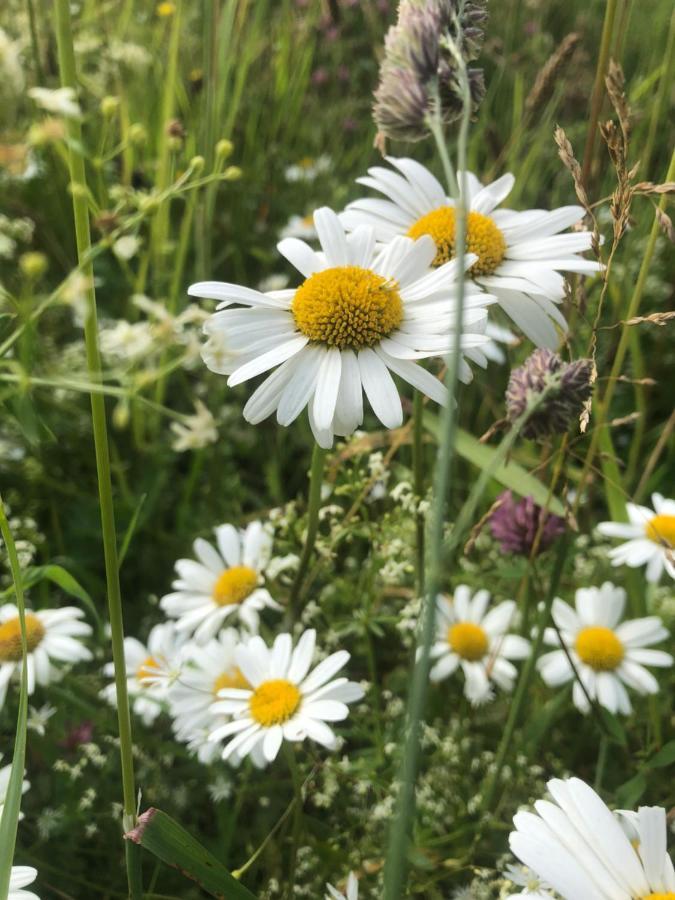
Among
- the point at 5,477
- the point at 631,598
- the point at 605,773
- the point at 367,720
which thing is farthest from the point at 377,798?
the point at 5,477

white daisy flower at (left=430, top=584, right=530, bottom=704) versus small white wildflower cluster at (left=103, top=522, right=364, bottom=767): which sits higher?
small white wildflower cluster at (left=103, top=522, right=364, bottom=767)

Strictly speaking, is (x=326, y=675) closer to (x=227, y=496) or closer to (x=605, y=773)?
(x=605, y=773)

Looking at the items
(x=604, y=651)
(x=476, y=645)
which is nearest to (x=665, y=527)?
(x=604, y=651)

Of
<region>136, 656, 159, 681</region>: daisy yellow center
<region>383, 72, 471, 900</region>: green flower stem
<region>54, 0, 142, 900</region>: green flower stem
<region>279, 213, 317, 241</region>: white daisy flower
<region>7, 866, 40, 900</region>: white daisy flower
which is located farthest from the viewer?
<region>279, 213, 317, 241</region>: white daisy flower

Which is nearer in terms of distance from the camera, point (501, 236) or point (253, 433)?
point (501, 236)

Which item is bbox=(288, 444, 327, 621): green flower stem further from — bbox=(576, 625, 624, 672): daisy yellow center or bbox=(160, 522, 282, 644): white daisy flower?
bbox=(576, 625, 624, 672): daisy yellow center

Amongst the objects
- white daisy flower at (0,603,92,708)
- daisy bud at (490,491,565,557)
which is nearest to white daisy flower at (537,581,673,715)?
daisy bud at (490,491,565,557)

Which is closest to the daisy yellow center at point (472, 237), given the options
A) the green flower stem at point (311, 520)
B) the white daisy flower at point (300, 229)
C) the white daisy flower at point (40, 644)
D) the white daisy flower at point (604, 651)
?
the green flower stem at point (311, 520)

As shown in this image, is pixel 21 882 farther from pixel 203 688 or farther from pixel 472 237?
pixel 472 237
